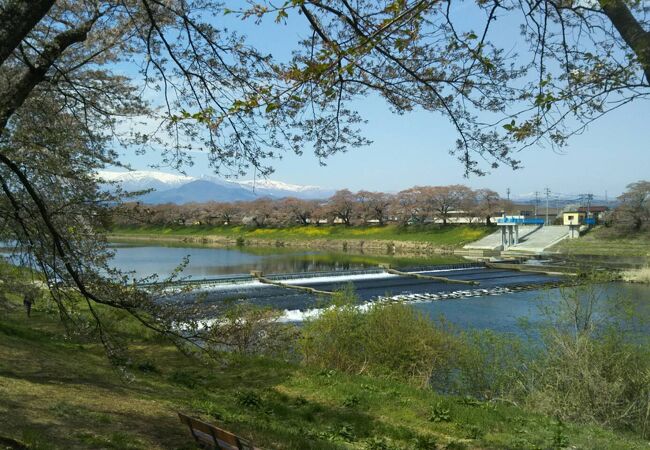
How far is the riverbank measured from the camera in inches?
2269

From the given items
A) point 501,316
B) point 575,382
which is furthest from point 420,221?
point 575,382

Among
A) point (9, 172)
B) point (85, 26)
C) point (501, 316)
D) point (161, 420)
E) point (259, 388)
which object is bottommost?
point (501, 316)

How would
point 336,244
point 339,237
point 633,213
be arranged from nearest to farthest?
1. point 633,213
2. point 336,244
3. point 339,237

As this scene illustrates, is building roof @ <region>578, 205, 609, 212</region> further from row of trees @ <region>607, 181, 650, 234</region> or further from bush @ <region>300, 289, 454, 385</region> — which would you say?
bush @ <region>300, 289, 454, 385</region>

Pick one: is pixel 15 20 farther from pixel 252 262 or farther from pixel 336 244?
pixel 336 244

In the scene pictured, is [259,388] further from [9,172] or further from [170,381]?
[9,172]

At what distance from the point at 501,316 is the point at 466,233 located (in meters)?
39.7

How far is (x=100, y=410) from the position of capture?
6062mm

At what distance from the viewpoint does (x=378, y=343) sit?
11.8 meters

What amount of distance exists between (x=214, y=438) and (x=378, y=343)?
24.9ft

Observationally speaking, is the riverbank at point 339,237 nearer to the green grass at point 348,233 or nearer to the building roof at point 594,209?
the green grass at point 348,233

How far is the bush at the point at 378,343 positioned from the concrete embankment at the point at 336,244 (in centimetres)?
4085

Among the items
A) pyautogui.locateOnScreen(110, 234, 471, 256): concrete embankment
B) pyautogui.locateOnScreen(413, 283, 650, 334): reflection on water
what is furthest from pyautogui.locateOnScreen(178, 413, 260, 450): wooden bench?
pyautogui.locateOnScreen(110, 234, 471, 256): concrete embankment

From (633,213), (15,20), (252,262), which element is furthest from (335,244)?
(15,20)
